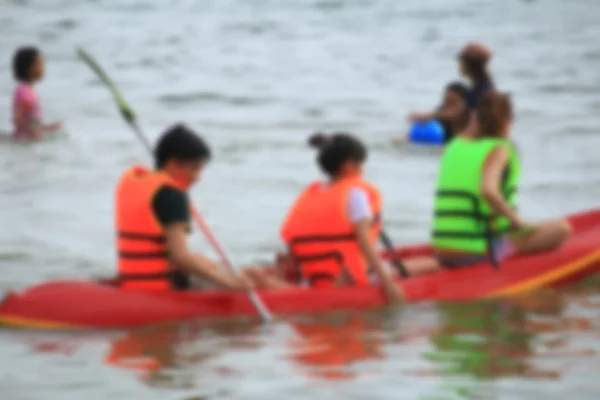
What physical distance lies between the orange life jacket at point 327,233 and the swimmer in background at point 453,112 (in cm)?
509

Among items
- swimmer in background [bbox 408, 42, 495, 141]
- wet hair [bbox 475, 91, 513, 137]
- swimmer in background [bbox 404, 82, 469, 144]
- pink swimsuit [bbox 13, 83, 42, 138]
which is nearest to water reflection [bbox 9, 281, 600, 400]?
wet hair [bbox 475, 91, 513, 137]

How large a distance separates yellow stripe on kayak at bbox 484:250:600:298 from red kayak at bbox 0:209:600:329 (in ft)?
0.04

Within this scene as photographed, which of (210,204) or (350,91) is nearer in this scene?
(210,204)

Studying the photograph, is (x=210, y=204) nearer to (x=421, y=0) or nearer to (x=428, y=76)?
(x=428, y=76)

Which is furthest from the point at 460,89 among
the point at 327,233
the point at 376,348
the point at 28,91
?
the point at 376,348

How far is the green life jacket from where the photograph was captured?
9211 millimetres

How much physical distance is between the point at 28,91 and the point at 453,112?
150 inches

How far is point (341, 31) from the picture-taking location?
2623 cm

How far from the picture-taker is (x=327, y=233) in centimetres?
881

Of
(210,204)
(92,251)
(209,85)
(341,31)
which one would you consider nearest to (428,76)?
(209,85)

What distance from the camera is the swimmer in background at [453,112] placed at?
14.0 m

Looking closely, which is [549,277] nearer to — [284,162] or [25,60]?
[284,162]

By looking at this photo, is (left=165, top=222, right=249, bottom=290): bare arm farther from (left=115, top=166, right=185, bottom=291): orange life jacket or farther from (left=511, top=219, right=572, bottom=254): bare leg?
(left=511, top=219, right=572, bottom=254): bare leg

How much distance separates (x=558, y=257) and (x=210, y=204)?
15.9ft
